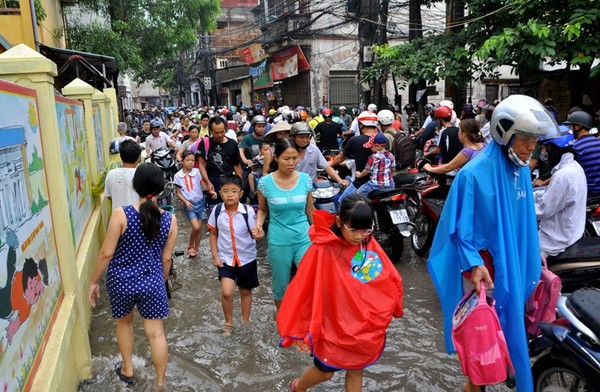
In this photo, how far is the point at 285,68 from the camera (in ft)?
83.5

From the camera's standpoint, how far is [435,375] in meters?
3.78

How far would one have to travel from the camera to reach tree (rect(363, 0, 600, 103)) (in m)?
7.69

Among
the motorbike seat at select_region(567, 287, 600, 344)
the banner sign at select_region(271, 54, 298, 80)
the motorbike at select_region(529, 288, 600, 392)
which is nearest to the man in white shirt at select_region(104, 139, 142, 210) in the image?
the motorbike at select_region(529, 288, 600, 392)

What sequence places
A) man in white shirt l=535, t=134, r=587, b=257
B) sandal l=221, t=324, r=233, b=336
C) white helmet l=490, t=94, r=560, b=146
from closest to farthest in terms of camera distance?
white helmet l=490, t=94, r=560, b=146 < man in white shirt l=535, t=134, r=587, b=257 < sandal l=221, t=324, r=233, b=336

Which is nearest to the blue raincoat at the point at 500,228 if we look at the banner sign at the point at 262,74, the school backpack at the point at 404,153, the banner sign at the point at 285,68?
the school backpack at the point at 404,153

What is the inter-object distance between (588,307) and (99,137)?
7.50m

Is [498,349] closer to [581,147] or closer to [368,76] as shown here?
[581,147]

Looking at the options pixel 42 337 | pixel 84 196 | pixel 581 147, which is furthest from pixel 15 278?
pixel 581 147

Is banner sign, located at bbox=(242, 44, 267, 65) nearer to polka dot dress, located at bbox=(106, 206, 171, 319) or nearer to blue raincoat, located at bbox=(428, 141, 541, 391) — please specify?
polka dot dress, located at bbox=(106, 206, 171, 319)

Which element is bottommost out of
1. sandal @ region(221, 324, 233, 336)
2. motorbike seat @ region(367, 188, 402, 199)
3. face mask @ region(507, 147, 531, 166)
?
sandal @ region(221, 324, 233, 336)

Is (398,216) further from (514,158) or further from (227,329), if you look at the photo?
(514,158)

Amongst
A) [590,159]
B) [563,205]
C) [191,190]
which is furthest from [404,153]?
[563,205]

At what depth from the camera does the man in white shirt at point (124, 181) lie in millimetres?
4988

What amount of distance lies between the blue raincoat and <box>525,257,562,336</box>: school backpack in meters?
0.17
